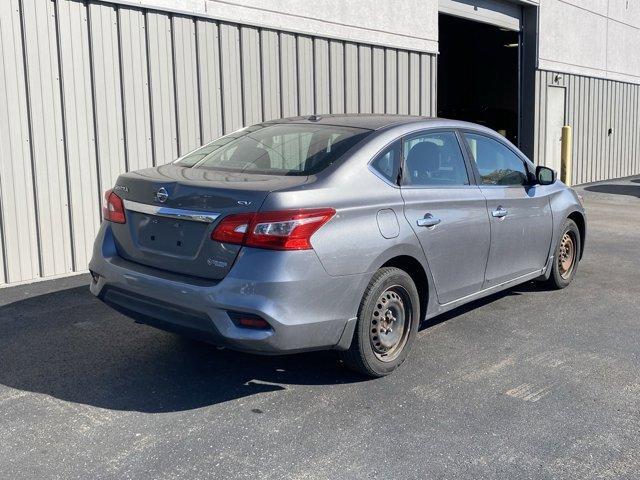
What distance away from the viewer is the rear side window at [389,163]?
4.46 metres

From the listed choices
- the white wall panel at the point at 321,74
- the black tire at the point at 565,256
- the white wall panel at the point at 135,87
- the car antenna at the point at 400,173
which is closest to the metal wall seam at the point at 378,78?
the white wall panel at the point at 321,74

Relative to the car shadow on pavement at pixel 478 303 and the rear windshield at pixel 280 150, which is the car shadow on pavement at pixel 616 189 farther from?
the rear windshield at pixel 280 150

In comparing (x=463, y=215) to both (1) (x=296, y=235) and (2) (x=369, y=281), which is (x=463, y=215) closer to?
(2) (x=369, y=281)

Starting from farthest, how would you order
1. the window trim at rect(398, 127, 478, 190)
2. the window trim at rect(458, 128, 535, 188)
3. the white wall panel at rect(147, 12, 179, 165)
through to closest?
the white wall panel at rect(147, 12, 179, 165) < the window trim at rect(458, 128, 535, 188) < the window trim at rect(398, 127, 478, 190)

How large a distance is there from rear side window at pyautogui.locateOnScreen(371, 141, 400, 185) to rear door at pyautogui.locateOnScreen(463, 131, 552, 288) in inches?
36.8

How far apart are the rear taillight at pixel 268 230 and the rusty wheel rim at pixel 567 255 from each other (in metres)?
3.62

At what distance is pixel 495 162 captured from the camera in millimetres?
5637

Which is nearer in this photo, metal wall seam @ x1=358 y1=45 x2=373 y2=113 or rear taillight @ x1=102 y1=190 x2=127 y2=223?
rear taillight @ x1=102 y1=190 x2=127 y2=223

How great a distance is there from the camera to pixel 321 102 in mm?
9914

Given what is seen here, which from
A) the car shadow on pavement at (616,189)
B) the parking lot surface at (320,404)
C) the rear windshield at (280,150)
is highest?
the rear windshield at (280,150)

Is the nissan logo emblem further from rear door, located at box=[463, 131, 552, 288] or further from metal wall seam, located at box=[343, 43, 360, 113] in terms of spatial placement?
metal wall seam, located at box=[343, 43, 360, 113]

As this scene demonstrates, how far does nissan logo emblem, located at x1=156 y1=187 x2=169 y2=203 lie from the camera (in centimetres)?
→ 408

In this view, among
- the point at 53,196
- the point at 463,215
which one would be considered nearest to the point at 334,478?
the point at 463,215

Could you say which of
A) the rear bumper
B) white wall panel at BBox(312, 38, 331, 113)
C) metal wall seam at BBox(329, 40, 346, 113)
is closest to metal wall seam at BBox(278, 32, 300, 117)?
white wall panel at BBox(312, 38, 331, 113)
